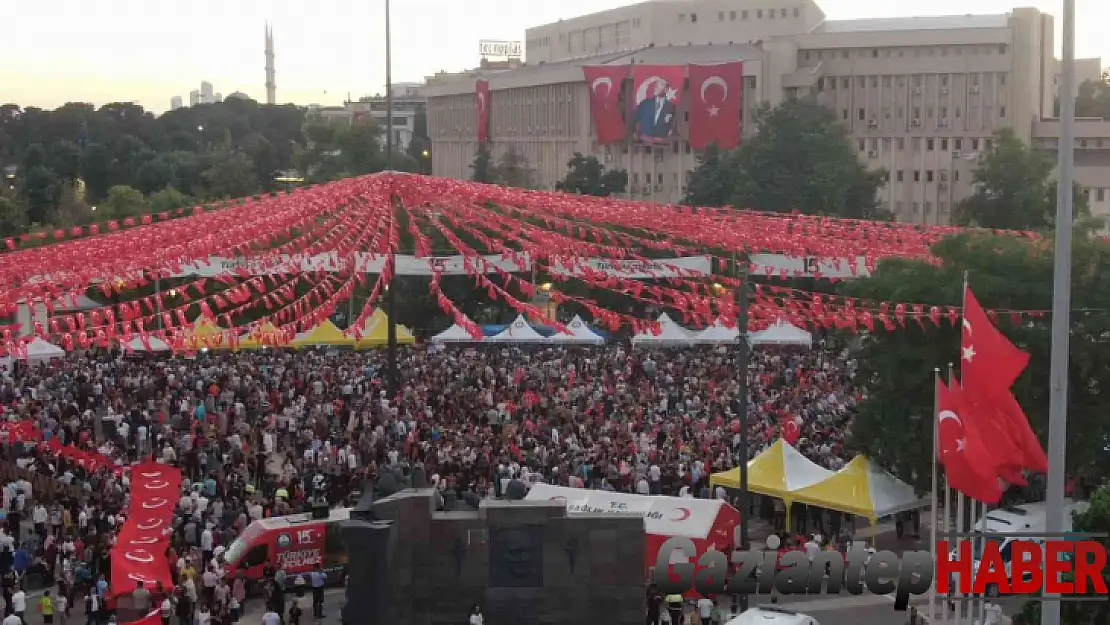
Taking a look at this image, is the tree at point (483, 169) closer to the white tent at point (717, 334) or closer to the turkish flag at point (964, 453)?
the white tent at point (717, 334)

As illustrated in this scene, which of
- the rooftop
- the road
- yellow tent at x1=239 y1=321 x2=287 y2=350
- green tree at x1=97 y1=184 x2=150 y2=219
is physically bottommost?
the road

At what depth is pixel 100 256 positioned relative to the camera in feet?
75.2

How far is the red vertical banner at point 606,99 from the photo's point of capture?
81375 mm

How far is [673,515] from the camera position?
68.0 ft

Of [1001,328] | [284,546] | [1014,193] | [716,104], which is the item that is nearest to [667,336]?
[1001,328]

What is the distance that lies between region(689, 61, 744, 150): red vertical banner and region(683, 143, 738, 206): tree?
9.11 metres

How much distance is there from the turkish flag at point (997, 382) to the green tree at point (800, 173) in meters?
42.2

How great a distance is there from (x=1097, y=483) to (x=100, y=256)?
54.0 ft

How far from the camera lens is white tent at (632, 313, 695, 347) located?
37312mm

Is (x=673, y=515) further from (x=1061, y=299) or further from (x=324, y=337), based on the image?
(x=324, y=337)

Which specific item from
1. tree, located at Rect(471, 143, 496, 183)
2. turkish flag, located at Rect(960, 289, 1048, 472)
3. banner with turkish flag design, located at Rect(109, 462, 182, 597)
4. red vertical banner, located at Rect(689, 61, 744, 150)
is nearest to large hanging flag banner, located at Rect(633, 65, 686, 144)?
red vertical banner, located at Rect(689, 61, 744, 150)

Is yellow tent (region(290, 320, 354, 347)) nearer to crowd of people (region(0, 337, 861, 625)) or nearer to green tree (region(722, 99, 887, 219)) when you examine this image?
crowd of people (region(0, 337, 861, 625))

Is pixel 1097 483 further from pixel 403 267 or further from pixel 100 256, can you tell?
pixel 403 267

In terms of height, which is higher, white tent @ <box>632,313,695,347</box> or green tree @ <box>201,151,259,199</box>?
green tree @ <box>201,151,259,199</box>
